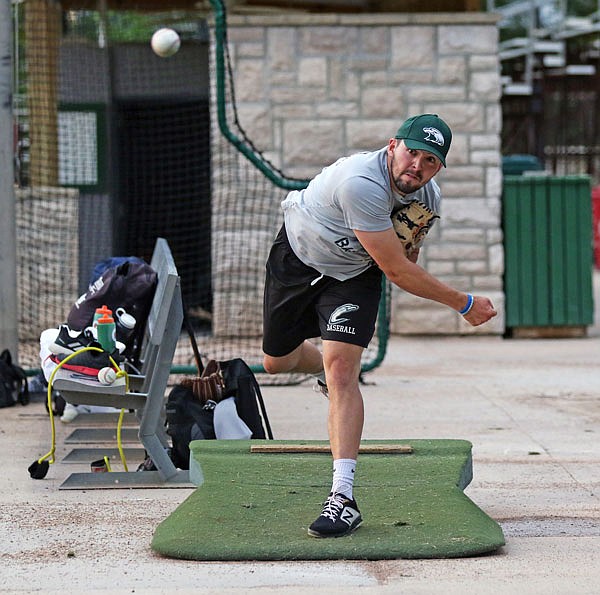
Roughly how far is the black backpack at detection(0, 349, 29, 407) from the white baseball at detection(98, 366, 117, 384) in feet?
7.70

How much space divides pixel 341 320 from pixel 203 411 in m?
1.49

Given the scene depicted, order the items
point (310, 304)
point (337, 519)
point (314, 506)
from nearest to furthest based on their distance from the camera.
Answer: point (337, 519)
point (314, 506)
point (310, 304)

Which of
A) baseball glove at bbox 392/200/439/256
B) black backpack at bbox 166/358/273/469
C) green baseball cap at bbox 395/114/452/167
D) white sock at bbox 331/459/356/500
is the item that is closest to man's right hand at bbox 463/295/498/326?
baseball glove at bbox 392/200/439/256

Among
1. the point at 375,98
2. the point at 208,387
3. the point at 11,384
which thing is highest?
the point at 375,98

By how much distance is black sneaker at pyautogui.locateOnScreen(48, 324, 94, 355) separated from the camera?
616 cm

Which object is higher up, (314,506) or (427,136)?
(427,136)

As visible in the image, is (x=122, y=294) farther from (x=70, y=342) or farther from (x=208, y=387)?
(x=208, y=387)

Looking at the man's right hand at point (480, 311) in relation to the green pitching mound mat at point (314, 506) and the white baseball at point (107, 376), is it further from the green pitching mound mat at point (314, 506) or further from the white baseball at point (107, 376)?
the white baseball at point (107, 376)

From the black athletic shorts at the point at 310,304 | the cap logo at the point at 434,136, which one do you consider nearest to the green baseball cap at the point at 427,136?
the cap logo at the point at 434,136

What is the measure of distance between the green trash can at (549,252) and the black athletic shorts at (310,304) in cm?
655

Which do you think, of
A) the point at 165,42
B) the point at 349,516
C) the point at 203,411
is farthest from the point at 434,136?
the point at 165,42

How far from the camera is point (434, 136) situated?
15.1ft

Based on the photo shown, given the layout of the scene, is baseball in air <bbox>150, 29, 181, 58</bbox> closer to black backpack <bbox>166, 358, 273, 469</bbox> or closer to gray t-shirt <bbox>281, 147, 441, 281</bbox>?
black backpack <bbox>166, 358, 273, 469</bbox>

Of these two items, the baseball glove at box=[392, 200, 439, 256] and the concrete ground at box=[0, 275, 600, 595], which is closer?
the concrete ground at box=[0, 275, 600, 595]
